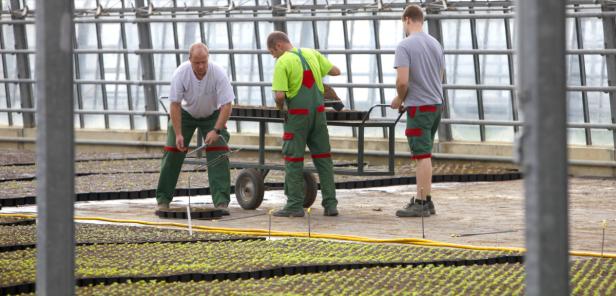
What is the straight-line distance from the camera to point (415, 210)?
11.8 m

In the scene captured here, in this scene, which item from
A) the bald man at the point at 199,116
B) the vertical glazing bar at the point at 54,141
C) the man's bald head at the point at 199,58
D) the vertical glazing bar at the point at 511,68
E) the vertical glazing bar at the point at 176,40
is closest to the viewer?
the vertical glazing bar at the point at 54,141

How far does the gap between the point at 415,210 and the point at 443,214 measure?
0.46 metres

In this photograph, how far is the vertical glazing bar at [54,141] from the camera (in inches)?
218

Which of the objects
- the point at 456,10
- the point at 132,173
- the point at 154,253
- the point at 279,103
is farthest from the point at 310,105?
the point at 456,10

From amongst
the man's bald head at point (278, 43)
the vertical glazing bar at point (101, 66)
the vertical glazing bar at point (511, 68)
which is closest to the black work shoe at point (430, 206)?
the man's bald head at point (278, 43)

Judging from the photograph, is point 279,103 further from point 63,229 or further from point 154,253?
point 63,229

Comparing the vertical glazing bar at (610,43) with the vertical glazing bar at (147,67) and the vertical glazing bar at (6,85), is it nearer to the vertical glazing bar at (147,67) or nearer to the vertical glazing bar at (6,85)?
the vertical glazing bar at (147,67)

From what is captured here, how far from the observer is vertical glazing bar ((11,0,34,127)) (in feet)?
81.7

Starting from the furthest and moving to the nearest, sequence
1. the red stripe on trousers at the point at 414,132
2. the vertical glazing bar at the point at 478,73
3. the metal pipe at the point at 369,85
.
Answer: the vertical glazing bar at the point at 478,73
the metal pipe at the point at 369,85
the red stripe on trousers at the point at 414,132

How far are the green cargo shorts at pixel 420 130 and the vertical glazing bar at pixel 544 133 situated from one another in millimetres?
7552

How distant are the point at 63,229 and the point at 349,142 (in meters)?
14.5

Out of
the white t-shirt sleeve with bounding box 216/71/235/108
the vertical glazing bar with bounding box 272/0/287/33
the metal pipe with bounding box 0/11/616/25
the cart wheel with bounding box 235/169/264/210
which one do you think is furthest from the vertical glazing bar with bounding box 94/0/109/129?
the white t-shirt sleeve with bounding box 216/71/235/108

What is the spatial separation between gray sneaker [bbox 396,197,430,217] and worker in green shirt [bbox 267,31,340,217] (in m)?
0.62

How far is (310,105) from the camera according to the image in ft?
38.9
